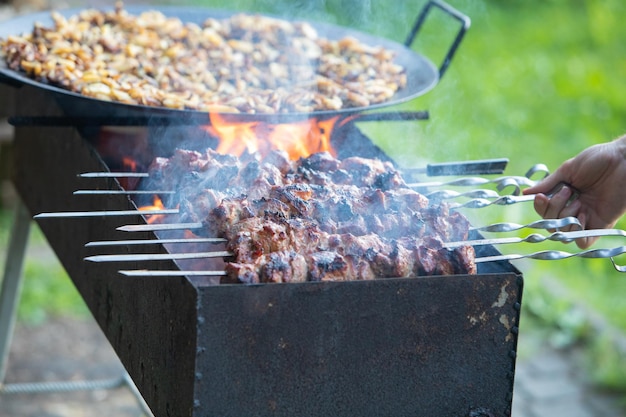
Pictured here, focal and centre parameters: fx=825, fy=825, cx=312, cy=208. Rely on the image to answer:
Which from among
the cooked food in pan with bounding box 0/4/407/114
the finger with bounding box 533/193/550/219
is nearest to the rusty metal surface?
the finger with bounding box 533/193/550/219

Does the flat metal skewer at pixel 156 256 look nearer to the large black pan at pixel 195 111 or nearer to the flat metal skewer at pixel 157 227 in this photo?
the flat metal skewer at pixel 157 227

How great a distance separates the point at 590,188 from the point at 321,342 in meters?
1.33

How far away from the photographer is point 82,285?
2961 millimetres

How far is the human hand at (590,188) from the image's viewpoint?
9.21ft

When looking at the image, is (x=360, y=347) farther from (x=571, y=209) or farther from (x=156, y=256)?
(x=571, y=209)

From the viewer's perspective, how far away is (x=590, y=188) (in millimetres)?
2875

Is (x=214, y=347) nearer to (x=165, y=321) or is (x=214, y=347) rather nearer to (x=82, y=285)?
(x=165, y=321)

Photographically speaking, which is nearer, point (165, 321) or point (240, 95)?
point (165, 321)

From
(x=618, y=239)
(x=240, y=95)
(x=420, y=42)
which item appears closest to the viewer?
(x=240, y=95)

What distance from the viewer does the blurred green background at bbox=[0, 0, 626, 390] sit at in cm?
561

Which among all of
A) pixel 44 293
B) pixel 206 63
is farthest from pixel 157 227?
pixel 44 293

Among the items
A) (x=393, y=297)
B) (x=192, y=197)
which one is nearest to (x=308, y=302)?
(x=393, y=297)

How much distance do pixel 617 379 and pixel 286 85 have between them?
2.83m

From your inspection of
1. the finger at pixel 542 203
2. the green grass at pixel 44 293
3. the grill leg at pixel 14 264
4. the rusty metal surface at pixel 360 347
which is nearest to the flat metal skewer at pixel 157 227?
the rusty metal surface at pixel 360 347
